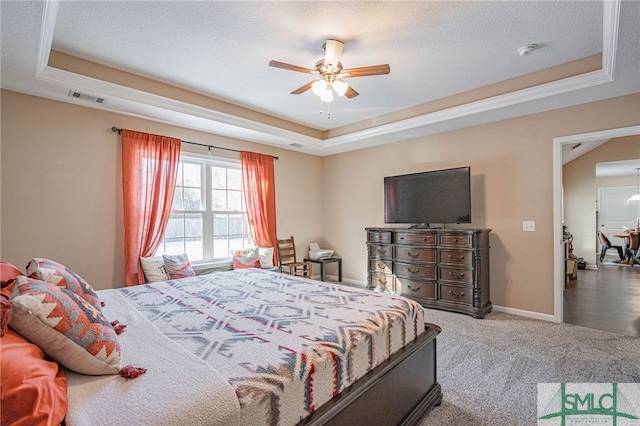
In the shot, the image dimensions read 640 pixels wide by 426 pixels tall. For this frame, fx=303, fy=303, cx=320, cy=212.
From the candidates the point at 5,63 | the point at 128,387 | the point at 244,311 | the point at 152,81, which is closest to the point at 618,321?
the point at 244,311

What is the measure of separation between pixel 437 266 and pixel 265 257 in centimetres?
254

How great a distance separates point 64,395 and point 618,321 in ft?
16.6

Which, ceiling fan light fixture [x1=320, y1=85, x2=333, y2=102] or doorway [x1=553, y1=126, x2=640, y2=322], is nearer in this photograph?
ceiling fan light fixture [x1=320, y1=85, x2=333, y2=102]

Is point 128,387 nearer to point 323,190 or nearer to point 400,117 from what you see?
point 400,117

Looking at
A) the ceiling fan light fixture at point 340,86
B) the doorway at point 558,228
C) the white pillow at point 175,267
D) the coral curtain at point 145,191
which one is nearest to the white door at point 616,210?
the doorway at point 558,228

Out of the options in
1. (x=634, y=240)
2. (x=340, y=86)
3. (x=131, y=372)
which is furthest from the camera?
(x=634, y=240)

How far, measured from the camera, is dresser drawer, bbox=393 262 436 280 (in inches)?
162

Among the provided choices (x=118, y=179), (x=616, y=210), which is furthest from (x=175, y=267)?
(x=616, y=210)

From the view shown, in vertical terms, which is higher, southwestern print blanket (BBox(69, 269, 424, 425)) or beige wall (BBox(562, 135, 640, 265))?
beige wall (BBox(562, 135, 640, 265))

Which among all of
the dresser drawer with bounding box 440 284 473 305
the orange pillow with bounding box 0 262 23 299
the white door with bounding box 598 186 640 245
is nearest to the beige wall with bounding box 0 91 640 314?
the dresser drawer with bounding box 440 284 473 305

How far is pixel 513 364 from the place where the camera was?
2.58 metres

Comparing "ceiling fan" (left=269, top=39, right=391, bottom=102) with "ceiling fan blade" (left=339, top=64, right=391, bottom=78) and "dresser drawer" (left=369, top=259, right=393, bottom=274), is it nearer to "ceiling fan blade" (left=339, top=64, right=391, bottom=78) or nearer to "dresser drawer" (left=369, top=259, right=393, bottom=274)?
"ceiling fan blade" (left=339, top=64, right=391, bottom=78)

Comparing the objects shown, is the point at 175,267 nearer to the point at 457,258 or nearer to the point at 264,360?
the point at 264,360

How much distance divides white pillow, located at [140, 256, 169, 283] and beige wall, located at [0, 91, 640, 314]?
32 cm
